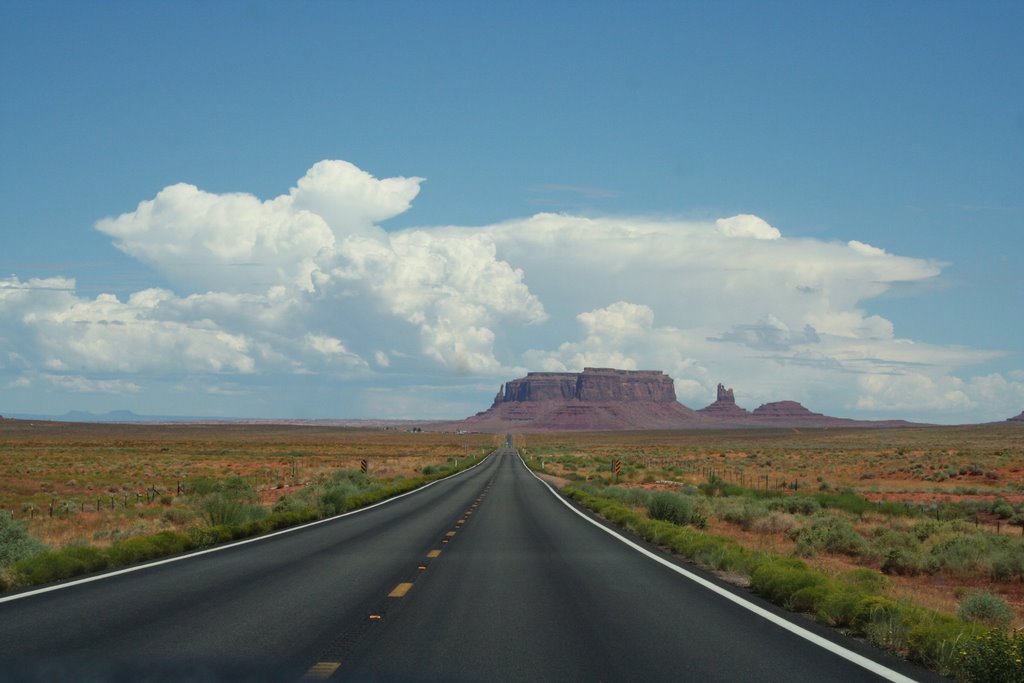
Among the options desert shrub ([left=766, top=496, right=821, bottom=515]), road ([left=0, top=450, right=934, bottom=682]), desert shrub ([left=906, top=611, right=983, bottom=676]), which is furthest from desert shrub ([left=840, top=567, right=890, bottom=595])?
desert shrub ([left=766, top=496, right=821, bottom=515])

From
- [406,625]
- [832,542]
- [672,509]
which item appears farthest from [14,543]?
[832,542]

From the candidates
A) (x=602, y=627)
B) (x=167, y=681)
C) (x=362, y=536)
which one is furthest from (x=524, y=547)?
(x=167, y=681)

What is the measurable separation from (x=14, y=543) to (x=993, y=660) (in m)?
15.8

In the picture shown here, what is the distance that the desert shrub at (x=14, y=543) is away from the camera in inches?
623

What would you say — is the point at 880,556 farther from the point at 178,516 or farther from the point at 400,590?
the point at 178,516

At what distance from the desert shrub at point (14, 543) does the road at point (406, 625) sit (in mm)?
3382

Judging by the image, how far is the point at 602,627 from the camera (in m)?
8.91

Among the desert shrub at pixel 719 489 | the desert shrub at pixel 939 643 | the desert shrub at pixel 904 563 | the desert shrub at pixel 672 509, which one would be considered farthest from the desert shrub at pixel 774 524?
the desert shrub at pixel 939 643

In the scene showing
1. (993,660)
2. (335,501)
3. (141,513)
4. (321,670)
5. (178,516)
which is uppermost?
(993,660)

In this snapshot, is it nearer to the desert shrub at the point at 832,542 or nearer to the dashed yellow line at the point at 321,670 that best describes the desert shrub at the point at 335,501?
the desert shrub at the point at 832,542

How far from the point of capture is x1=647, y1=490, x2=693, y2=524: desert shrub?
2561 centimetres

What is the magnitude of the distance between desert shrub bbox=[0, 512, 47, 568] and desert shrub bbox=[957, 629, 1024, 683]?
1465 cm

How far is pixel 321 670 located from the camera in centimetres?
681

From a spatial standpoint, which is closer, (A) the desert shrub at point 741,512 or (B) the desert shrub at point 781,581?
(B) the desert shrub at point 781,581
